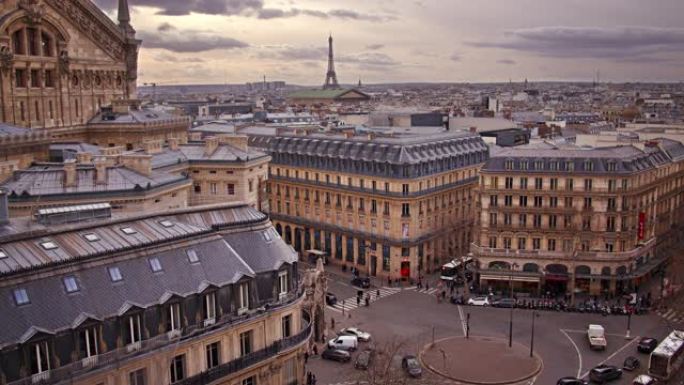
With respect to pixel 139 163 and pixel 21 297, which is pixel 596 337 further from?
pixel 21 297

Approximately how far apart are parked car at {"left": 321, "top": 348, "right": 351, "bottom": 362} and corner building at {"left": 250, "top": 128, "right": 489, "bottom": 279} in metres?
30.1

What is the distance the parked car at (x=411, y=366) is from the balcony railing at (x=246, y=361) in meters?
16.2

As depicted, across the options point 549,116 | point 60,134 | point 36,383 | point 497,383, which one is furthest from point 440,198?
point 549,116

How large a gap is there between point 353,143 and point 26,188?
51882mm

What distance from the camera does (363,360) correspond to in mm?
61562

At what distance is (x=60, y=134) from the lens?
82250 mm

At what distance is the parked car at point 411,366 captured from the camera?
5928 cm

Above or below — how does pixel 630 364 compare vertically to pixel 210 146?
below

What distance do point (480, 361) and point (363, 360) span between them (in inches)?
415

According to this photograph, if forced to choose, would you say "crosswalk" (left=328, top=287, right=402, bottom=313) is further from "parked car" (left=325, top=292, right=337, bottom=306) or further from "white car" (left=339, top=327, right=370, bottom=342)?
"white car" (left=339, top=327, right=370, bottom=342)

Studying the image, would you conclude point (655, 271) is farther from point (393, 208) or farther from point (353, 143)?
point (353, 143)

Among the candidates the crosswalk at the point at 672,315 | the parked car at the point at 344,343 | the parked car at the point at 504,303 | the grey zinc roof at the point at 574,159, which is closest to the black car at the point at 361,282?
the parked car at the point at 504,303

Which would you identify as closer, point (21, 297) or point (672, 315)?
point (21, 297)

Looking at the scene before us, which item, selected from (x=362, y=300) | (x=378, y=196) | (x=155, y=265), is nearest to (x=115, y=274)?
(x=155, y=265)
